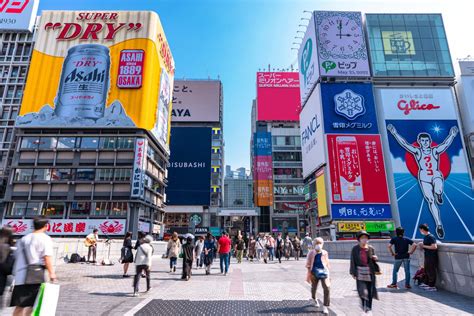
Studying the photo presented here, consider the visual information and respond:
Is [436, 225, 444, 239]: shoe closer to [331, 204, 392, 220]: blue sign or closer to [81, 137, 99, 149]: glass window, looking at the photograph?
[331, 204, 392, 220]: blue sign

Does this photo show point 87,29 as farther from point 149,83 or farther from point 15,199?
point 15,199

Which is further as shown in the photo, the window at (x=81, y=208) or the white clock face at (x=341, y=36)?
the white clock face at (x=341, y=36)

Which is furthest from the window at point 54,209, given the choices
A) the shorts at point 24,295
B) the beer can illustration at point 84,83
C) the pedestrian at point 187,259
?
the shorts at point 24,295

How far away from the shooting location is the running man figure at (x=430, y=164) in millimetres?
41969

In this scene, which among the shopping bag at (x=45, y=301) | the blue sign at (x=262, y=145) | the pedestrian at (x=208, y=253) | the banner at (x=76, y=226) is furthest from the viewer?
the blue sign at (x=262, y=145)

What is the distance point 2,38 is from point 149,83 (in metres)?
28.6

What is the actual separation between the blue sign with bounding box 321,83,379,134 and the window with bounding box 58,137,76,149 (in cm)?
3848

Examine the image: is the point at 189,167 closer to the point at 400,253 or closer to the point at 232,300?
the point at 400,253

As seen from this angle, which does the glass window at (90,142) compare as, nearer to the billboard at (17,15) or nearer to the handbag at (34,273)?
the billboard at (17,15)

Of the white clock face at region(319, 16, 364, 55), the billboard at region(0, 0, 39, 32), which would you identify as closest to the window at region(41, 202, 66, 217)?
the billboard at region(0, 0, 39, 32)

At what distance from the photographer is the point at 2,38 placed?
1998 inches

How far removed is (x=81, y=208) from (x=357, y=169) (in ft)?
133

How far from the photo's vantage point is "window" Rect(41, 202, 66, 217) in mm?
42031

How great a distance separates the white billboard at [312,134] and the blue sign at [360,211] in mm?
7359
